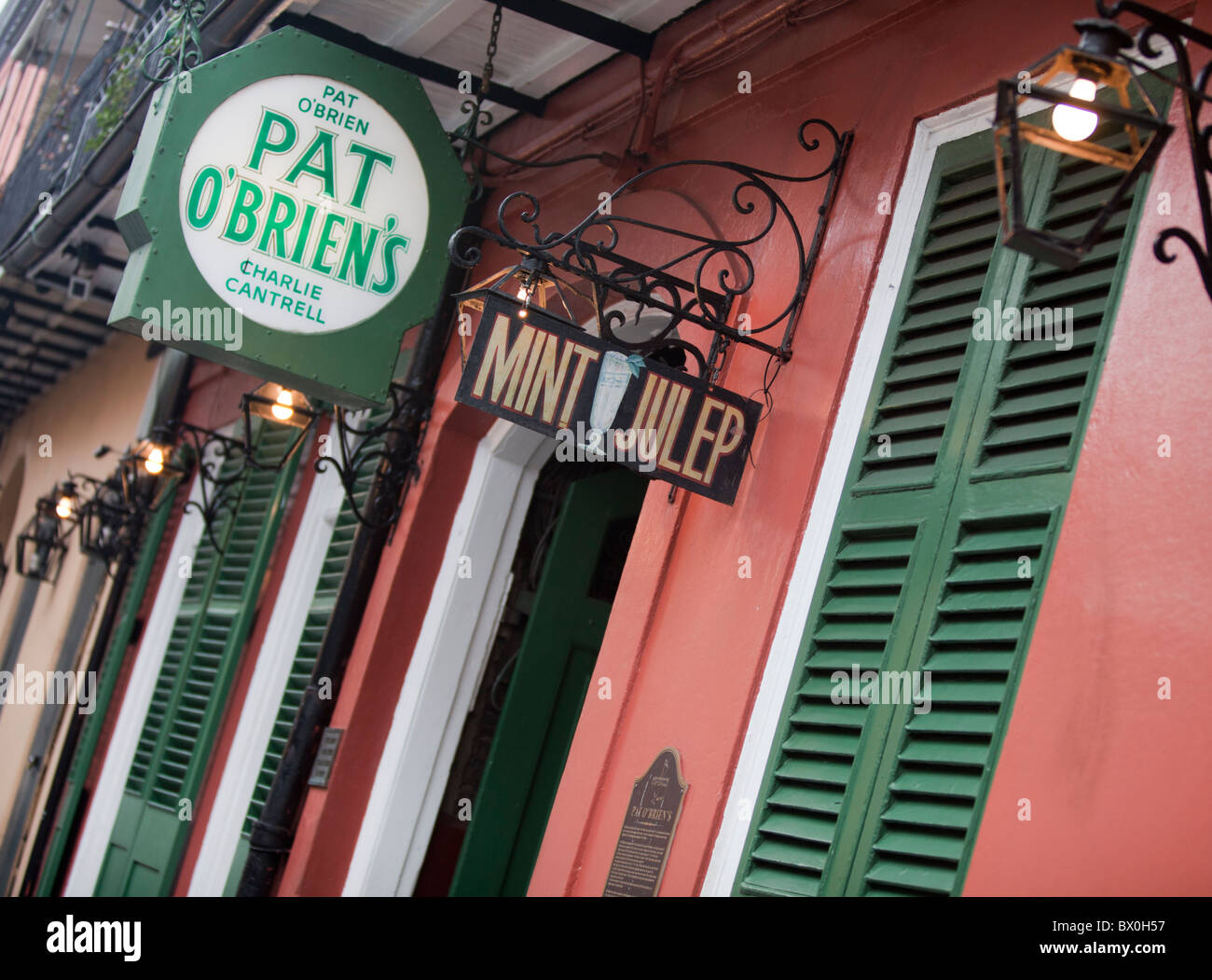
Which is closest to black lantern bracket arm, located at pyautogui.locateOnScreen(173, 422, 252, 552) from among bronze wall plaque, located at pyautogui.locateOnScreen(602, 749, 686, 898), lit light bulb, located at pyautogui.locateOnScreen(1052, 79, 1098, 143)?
bronze wall plaque, located at pyautogui.locateOnScreen(602, 749, 686, 898)

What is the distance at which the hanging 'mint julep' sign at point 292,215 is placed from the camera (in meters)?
5.77

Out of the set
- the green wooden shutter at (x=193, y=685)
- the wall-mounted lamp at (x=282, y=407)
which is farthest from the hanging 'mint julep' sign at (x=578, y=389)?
the green wooden shutter at (x=193, y=685)

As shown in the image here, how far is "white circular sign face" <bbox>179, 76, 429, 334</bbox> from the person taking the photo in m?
5.86

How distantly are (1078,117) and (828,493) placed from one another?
1822 mm

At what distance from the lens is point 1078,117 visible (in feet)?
10.2

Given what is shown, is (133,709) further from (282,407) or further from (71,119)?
(71,119)

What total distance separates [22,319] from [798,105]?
9.68 m

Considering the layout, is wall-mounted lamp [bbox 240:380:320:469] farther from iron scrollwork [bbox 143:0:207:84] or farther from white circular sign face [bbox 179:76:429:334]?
white circular sign face [bbox 179:76:429:334]

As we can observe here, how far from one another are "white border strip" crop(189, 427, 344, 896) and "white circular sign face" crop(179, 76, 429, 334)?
2504 mm

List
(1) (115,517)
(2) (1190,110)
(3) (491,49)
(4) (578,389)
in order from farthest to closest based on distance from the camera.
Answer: (1) (115,517), (3) (491,49), (4) (578,389), (2) (1190,110)

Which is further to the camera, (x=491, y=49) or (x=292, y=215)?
(x=491, y=49)

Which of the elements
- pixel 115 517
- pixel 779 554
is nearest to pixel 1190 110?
pixel 779 554

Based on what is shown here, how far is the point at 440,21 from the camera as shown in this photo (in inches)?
267
